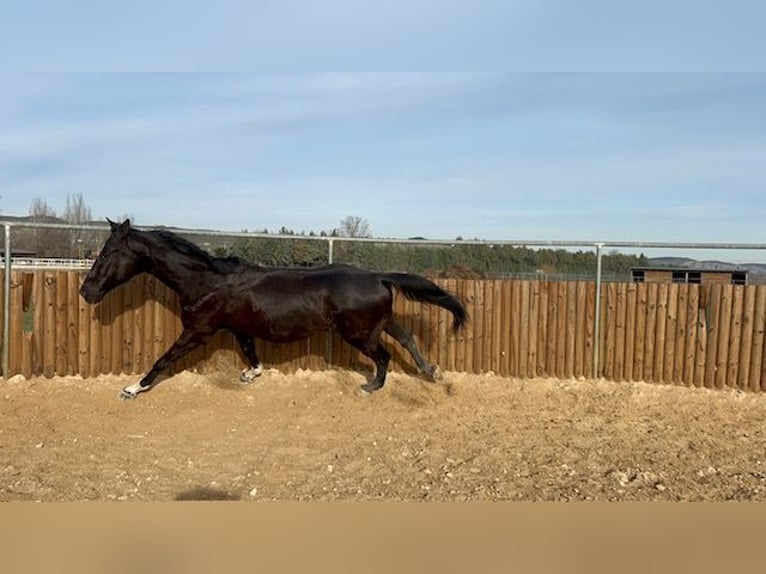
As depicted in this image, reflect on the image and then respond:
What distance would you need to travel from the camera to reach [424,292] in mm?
8375

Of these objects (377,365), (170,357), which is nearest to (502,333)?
(377,365)

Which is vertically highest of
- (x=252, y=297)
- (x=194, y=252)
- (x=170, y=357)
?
(x=194, y=252)

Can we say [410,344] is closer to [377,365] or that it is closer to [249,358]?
[377,365]

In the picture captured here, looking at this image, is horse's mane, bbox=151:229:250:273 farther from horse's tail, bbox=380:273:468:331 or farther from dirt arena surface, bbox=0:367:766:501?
horse's tail, bbox=380:273:468:331

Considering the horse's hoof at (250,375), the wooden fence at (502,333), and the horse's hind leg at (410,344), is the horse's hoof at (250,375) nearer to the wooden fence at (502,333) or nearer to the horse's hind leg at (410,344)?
the wooden fence at (502,333)

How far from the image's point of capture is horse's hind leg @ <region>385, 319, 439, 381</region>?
8.42 metres

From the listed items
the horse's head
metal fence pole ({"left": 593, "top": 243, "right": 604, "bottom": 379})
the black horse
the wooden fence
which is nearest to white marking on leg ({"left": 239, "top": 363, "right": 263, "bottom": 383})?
the wooden fence

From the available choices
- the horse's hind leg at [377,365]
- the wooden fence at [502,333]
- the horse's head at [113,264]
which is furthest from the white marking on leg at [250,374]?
the horse's head at [113,264]

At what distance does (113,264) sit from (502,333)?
17.0 feet

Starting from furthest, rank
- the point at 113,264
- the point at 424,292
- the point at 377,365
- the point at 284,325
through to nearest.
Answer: the point at 424,292 < the point at 377,365 < the point at 284,325 < the point at 113,264

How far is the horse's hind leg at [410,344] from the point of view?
332 inches

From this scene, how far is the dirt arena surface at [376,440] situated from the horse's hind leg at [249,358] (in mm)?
175

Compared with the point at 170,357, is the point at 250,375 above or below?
below

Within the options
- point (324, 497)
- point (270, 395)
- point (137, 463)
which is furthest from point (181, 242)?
point (324, 497)
